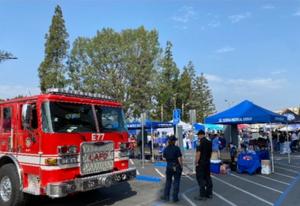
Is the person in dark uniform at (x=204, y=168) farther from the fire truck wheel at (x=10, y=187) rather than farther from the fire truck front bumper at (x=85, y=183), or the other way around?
the fire truck wheel at (x=10, y=187)

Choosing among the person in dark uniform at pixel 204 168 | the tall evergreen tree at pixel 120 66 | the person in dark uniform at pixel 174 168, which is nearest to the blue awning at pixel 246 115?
the person in dark uniform at pixel 204 168

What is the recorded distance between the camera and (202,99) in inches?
3000

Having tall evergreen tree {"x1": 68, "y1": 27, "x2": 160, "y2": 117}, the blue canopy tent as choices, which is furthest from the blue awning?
tall evergreen tree {"x1": 68, "y1": 27, "x2": 160, "y2": 117}

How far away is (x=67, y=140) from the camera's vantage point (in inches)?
361

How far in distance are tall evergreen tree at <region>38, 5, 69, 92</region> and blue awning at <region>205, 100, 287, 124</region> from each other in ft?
104

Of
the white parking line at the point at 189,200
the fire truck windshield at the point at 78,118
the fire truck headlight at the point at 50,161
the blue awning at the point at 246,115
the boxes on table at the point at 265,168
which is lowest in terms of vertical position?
the white parking line at the point at 189,200

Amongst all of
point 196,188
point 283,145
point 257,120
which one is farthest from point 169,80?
point 196,188

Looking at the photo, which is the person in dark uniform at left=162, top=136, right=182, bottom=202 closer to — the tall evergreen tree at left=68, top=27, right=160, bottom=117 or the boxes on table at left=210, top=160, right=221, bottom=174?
the boxes on table at left=210, top=160, right=221, bottom=174

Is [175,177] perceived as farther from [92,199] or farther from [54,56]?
[54,56]

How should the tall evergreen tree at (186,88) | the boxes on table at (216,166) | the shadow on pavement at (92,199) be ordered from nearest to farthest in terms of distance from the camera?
1. the shadow on pavement at (92,199)
2. the boxes on table at (216,166)
3. the tall evergreen tree at (186,88)

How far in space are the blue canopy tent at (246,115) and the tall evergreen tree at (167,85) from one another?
1193 inches

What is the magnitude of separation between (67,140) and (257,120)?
10.6 m

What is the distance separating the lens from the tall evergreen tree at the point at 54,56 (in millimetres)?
48206

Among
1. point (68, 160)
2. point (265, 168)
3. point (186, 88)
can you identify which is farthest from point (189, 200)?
point (186, 88)
